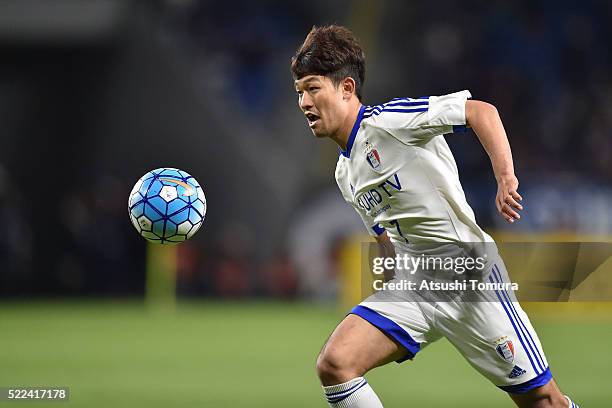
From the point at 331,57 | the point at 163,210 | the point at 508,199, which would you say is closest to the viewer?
the point at 508,199

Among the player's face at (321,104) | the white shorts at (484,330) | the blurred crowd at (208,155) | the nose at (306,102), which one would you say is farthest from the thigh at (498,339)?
the blurred crowd at (208,155)

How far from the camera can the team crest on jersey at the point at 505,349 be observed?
4949 millimetres

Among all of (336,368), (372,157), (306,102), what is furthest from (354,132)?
(336,368)

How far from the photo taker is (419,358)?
11.0m

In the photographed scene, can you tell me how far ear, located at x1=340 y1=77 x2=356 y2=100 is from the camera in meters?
5.05

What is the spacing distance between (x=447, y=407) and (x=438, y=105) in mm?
3440

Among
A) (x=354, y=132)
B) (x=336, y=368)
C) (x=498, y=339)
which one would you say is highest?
(x=354, y=132)

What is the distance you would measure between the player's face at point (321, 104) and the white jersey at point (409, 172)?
0.12 meters

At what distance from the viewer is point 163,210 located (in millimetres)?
5270

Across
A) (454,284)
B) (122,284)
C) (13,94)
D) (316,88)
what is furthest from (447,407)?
(13,94)

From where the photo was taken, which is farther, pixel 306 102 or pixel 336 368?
pixel 306 102

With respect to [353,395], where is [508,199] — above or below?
above

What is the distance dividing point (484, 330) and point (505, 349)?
5.2 inches

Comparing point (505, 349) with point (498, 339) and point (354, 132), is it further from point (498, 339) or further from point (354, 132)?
point (354, 132)
